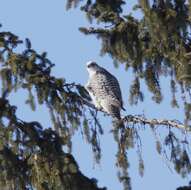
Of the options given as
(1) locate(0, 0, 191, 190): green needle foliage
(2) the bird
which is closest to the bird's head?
(2) the bird

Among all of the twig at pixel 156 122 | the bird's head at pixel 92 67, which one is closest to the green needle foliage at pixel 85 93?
the twig at pixel 156 122

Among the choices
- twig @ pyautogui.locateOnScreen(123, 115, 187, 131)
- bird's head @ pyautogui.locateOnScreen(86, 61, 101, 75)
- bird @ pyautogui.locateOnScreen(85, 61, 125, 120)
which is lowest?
twig @ pyautogui.locateOnScreen(123, 115, 187, 131)

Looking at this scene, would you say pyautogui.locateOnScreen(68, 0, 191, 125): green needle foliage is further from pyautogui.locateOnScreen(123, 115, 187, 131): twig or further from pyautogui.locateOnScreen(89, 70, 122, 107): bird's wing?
pyautogui.locateOnScreen(89, 70, 122, 107): bird's wing

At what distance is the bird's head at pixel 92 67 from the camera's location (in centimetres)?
1498

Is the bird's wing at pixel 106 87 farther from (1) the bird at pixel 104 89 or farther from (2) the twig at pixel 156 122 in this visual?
(2) the twig at pixel 156 122

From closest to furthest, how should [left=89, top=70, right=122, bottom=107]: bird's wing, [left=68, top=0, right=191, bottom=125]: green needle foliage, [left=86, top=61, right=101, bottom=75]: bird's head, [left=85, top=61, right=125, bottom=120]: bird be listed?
[left=68, top=0, right=191, bottom=125]: green needle foliage < [left=85, top=61, right=125, bottom=120]: bird < [left=89, top=70, right=122, bottom=107]: bird's wing < [left=86, top=61, right=101, bottom=75]: bird's head

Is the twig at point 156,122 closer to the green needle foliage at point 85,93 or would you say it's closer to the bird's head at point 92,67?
the green needle foliage at point 85,93

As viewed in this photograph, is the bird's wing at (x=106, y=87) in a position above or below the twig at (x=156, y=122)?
above

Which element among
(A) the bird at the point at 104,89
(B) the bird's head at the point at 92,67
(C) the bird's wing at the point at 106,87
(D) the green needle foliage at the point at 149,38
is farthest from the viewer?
(B) the bird's head at the point at 92,67

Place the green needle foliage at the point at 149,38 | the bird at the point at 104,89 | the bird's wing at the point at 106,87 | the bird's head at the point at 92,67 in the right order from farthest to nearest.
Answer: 1. the bird's head at the point at 92,67
2. the bird's wing at the point at 106,87
3. the bird at the point at 104,89
4. the green needle foliage at the point at 149,38

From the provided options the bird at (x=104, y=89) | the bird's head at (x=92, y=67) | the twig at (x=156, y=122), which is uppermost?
the bird's head at (x=92, y=67)

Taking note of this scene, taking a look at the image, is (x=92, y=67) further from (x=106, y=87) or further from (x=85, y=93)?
(x=85, y=93)

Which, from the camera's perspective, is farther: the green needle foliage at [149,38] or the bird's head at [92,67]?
the bird's head at [92,67]

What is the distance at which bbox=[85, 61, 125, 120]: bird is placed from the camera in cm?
1318
